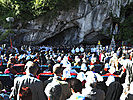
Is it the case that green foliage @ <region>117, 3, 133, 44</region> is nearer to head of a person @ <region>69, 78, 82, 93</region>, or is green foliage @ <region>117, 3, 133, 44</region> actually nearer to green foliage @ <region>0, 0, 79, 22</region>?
green foliage @ <region>0, 0, 79, 22</region>

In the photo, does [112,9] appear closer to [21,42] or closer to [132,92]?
[21,42]

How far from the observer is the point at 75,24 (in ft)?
73.8

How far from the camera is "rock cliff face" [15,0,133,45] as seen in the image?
70.0 ft

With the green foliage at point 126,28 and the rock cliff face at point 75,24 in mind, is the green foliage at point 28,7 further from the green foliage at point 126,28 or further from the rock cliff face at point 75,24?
the green foliage at point 126,28

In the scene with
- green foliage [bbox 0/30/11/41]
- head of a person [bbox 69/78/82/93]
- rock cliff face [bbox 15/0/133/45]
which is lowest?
head of a person [bbox 69/78/82/93]

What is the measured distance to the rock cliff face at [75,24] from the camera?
21.3 meters

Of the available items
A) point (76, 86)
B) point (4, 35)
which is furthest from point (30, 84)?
point (4, 35)

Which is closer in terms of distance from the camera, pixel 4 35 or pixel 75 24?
pixel 4 35

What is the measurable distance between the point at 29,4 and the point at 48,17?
2640mm

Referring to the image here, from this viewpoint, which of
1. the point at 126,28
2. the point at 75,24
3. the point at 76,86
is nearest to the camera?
the point at 76,86

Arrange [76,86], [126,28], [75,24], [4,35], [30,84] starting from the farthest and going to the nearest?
[126,28] < [75,24] < [4,35] < [30,84] < [76,86]

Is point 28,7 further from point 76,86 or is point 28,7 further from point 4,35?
point 76,86

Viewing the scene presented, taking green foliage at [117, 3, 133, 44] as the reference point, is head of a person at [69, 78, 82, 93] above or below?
below

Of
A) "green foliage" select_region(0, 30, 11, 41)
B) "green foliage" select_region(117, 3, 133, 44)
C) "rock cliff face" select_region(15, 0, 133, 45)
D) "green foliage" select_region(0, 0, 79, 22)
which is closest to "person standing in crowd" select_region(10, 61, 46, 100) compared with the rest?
"green foliage" select_region(0, 0, 79, 22)
